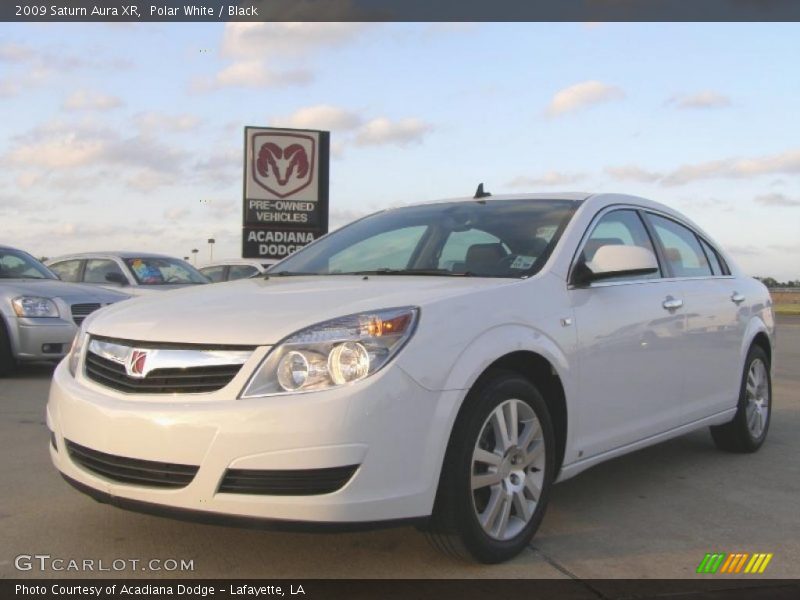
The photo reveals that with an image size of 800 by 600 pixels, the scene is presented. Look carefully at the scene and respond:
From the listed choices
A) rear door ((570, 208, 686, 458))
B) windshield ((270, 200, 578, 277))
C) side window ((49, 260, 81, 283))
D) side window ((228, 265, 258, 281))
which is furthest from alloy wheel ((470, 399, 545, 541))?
side window ((228, 265, 258, 281))

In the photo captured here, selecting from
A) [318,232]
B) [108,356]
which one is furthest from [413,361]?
[318,232]

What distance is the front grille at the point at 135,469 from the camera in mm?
3014

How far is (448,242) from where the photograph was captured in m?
4.48

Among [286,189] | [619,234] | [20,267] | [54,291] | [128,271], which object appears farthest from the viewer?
[286,189]

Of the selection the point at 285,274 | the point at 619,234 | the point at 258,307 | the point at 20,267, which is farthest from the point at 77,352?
the point at 20,267

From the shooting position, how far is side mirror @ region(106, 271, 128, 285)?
1131cm

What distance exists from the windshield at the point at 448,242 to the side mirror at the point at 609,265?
0.19 m

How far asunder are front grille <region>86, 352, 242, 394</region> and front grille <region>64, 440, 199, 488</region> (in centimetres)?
25

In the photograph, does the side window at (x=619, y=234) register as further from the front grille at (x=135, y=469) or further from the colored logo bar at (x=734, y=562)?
the front grille at (x=135, y=469)

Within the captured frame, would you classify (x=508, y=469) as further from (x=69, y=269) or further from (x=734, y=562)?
(x=69, y=269)

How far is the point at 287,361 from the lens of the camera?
3010mm

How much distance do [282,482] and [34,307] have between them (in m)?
6.59

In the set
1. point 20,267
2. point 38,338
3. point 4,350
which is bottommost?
point 4,350
